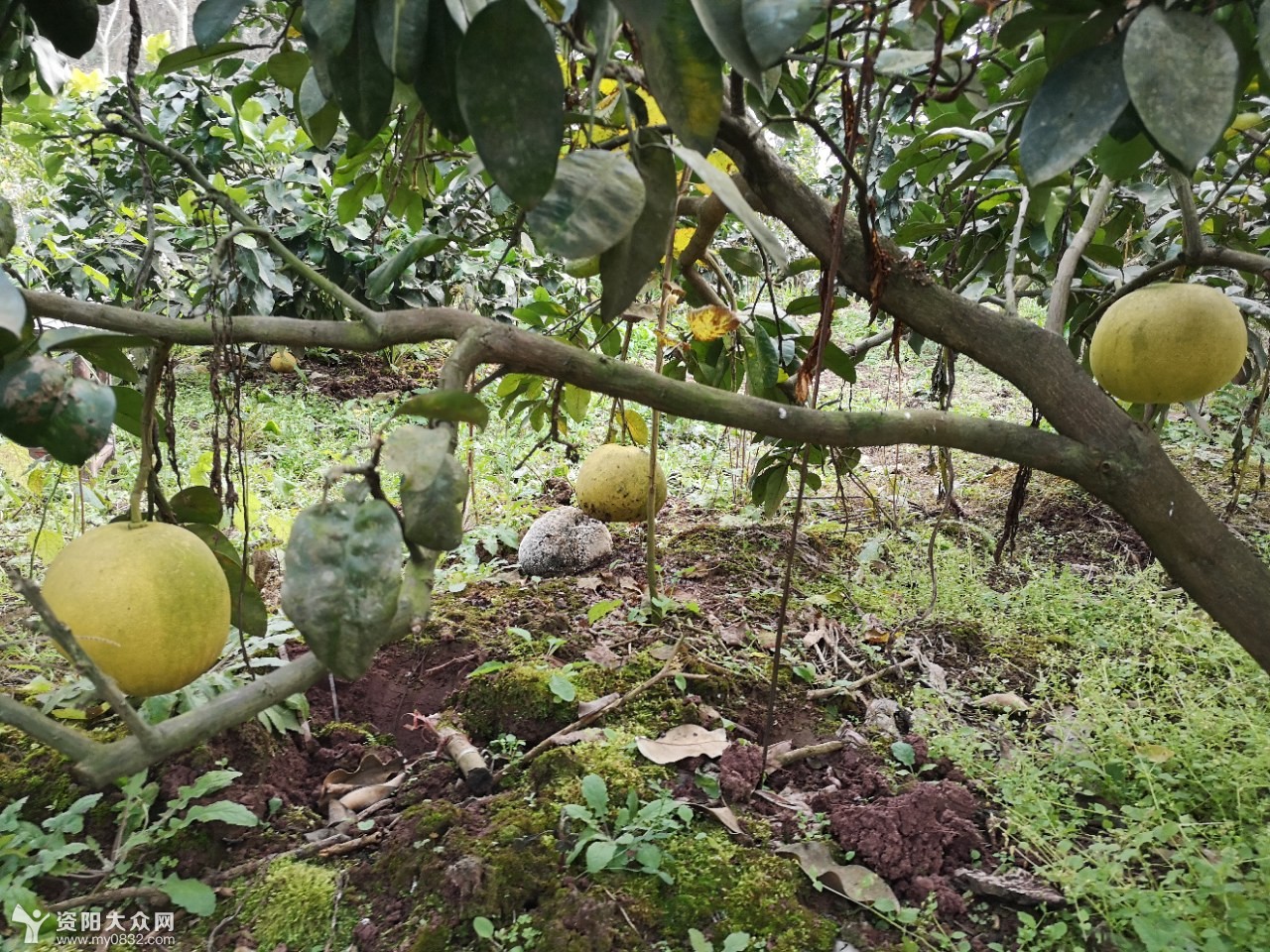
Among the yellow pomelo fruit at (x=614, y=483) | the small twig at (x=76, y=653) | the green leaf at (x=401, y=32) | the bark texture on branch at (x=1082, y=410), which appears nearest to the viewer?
the small twig at (x=76, y=653)

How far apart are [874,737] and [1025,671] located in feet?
1.78

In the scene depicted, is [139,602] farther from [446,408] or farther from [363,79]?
[363,79]

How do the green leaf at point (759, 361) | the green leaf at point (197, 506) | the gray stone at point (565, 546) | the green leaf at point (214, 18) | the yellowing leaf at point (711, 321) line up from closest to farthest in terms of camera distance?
the green leaf at point (214, 18) → the green leaf at point (197, 506) → the yellowing leaf at point (711, 321) → the green leaf at point (759, 361) → the gray stone at point (565, 546)

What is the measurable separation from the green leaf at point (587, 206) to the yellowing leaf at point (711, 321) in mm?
875

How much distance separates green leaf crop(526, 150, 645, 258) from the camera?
572 millimetres

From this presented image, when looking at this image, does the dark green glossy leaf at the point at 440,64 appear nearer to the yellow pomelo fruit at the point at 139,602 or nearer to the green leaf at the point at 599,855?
the yellow pomelo fruit at the point at 139,602

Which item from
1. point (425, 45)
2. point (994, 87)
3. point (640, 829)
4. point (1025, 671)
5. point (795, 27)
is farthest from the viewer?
point (1025, 671)

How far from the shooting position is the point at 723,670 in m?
1.81

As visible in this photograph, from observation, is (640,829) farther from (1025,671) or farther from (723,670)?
(1025,671)

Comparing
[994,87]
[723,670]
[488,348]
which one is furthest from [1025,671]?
[488,348]

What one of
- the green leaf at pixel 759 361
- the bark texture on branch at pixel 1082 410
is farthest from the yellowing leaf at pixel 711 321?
the bark texture on branch at pixel 1082 410

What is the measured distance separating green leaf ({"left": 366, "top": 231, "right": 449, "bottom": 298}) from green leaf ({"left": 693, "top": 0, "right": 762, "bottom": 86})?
55cm

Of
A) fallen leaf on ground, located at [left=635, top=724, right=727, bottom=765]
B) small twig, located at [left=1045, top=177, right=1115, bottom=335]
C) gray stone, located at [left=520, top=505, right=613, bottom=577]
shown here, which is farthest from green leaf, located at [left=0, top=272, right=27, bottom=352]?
gray stone, located at [left=520, top=505, right=613, bottom=577]

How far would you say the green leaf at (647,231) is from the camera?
0.70m
